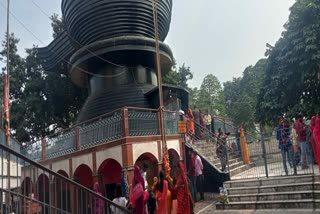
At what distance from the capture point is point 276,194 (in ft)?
32.4

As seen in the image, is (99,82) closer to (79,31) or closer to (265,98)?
(79,31)

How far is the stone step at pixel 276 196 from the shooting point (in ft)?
30.3

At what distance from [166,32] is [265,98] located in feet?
25.8

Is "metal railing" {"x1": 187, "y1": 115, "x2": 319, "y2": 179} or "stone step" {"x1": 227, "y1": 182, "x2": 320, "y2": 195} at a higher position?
"metal railing" {"x1": 187, "y1": 115, "x2": 319, "y2": 179}

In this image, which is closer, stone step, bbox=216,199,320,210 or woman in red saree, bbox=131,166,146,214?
woman in red saree, bbox=131,166,146,214

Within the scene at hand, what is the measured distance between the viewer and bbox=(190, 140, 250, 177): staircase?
13805 mm

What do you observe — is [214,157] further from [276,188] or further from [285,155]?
[276,188]

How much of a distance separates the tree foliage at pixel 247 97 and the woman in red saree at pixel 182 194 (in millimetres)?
29239

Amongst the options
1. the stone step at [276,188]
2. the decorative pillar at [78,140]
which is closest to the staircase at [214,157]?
the stone step at [276,188]

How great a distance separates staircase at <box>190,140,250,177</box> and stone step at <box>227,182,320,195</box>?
81.9 inches

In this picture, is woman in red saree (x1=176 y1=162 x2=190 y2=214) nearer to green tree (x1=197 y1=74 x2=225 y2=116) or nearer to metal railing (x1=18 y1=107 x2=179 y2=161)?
metal railing (x1=18 y1=107 x2=179 y2=161)

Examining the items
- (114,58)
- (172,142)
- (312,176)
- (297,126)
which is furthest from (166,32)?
(312,176)

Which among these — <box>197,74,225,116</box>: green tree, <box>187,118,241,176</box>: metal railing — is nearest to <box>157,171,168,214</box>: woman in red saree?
<box>187,118,241,176</box>: metal railing

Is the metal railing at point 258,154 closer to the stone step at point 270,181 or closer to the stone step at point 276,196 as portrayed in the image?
the stone step at point 270,181
